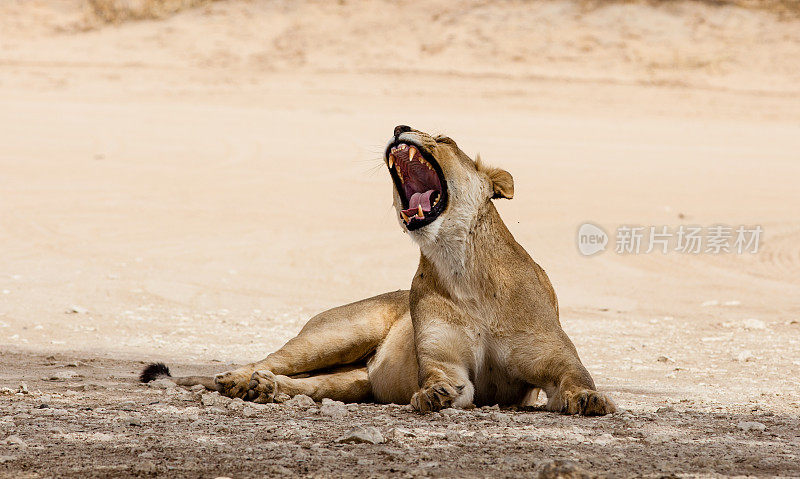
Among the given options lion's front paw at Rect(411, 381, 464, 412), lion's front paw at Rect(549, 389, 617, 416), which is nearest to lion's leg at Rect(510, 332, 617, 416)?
lion's front paw at Rect(549, 389, 617, 416)

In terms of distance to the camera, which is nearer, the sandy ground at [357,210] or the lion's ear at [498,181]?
the sandy ground at [357,210]

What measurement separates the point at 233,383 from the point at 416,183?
1562 millimetres

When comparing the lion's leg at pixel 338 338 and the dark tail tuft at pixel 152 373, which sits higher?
the lion's leg at pixel 338 338

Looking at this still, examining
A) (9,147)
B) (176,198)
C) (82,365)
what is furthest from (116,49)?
(82,365)

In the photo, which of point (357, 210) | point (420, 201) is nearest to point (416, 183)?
point (420, 201)

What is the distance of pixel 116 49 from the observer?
33562mm

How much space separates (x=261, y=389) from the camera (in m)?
5.97

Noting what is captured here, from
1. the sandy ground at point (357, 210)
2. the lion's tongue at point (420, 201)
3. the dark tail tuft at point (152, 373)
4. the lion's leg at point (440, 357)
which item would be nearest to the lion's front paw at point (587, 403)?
the sandy ground at point (357, 210)

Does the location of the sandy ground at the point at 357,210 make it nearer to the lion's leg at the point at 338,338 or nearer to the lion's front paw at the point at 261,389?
the lion's front paw at the point at 261,389

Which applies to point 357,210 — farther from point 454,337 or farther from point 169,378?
point 454,337

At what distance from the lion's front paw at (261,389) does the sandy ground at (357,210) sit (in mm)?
165

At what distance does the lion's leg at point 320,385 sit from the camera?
5.99 meters

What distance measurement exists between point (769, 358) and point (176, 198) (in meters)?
11.3

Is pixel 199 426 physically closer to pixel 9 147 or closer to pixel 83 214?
pixel 83 214
